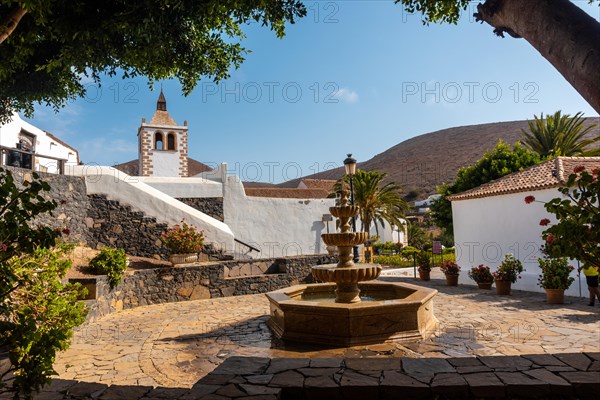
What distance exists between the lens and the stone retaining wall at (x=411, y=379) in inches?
119

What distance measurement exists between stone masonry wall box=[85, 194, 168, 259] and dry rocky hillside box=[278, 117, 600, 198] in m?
54.2

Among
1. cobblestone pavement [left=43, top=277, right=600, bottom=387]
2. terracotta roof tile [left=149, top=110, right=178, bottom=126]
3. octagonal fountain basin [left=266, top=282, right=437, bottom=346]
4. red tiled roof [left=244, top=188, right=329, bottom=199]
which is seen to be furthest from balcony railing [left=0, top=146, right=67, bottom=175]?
terracotta roof tile [left=149, top=110, right=178, bottom=126]

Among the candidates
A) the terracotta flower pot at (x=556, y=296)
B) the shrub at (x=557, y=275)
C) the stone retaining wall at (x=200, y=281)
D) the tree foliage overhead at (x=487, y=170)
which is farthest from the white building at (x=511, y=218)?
the stone retaining wall at (x=200, y=281)

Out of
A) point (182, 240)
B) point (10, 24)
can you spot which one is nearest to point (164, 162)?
point (182, 240)

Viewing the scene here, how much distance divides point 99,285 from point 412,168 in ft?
250

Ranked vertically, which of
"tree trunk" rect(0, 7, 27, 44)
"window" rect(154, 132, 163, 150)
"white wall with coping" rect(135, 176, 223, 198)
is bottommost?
"white wall with coping" rect(135, 176, 223, 198)

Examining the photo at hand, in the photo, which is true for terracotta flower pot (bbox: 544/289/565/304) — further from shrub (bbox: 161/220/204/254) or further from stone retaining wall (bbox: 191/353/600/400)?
shrub (bbox: 161/220/204/254)

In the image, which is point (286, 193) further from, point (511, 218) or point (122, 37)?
point (122, 37)

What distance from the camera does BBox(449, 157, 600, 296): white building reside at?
12.9 metres

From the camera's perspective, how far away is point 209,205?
18.0 metres

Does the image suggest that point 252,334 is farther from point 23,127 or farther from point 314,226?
point 23,127

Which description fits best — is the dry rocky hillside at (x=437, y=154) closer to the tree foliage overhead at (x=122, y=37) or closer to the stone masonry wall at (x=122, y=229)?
the stone masonry wall at (x=122, y=229)

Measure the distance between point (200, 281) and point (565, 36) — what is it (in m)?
10.8

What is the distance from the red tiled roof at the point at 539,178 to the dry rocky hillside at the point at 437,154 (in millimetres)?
48847
